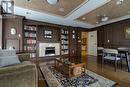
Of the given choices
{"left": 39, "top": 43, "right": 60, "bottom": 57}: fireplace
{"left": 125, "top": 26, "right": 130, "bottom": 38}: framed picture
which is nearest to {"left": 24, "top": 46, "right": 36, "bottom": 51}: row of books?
{"left": 39, "top": 43, "right": 60, "bottom": 57}: fireplace

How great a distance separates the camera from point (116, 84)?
276 cm

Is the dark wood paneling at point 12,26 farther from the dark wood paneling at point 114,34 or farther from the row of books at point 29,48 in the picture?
the dark wood paneling at point 114,34

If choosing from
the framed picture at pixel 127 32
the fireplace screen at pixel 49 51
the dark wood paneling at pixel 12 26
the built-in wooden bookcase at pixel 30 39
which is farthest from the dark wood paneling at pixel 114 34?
the dark wood paneling at pixel 12 26

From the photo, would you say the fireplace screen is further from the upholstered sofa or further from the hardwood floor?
the upholstered sofa

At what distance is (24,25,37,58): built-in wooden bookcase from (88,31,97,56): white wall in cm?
493

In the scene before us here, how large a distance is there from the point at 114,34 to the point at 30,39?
5.53 m

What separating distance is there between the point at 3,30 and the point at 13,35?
498 millimetres

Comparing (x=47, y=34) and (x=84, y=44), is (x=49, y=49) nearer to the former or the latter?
(x=47, y=34)

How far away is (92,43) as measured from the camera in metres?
9.19

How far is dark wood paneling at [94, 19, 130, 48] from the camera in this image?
6334 millimetres

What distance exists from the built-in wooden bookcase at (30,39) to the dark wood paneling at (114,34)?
16.3 feet

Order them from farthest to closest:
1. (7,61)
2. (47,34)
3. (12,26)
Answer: (47,34), (12,26), (7,61)

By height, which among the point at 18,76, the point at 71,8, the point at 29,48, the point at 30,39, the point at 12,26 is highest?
the point at 71,8

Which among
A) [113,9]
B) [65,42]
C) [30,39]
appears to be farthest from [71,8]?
[65,42]
